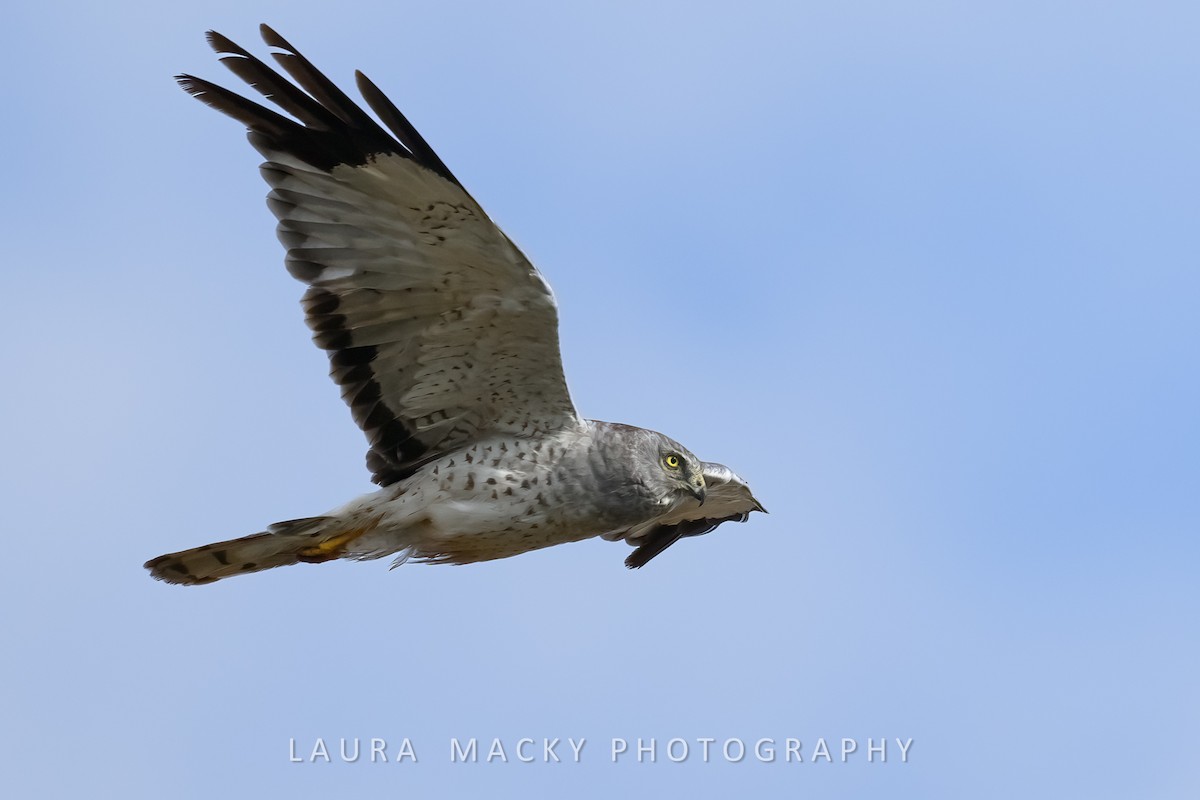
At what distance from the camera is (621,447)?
32.4 ft

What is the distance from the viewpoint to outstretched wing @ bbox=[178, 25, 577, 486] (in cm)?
907

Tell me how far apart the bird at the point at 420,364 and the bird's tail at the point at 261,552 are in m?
0.01

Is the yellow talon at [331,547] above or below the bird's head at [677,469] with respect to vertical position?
below

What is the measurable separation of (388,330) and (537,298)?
91cm

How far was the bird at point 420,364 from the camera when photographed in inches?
359

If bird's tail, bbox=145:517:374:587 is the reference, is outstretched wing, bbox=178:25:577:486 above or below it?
above

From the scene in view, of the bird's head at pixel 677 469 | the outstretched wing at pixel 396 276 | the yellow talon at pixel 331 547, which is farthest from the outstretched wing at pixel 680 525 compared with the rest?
the yellow talon at pixel 331 547

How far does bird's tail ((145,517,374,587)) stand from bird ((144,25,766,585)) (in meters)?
0.01

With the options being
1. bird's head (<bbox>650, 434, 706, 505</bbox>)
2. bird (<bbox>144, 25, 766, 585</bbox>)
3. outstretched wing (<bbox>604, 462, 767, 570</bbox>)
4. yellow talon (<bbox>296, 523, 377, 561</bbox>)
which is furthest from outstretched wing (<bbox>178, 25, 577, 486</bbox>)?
outstretched wing (<bbox>604, 462, 767, 570</bbox>)

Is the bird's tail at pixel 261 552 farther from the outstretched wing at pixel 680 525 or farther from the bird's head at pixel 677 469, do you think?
the outstretched wing at pixel 680 525

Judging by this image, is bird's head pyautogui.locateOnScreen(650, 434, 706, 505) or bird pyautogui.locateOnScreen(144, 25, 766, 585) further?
bird's head pyautogui.locateOnScreen(650, 434, 706, 505)

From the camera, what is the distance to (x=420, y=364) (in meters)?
9.82

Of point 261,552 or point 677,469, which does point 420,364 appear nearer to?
point 261,552

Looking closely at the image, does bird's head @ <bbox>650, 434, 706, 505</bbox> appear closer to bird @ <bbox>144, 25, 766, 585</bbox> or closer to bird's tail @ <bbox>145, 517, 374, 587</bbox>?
bird @ <bbox>144, 25, 766, 585</bbox>
